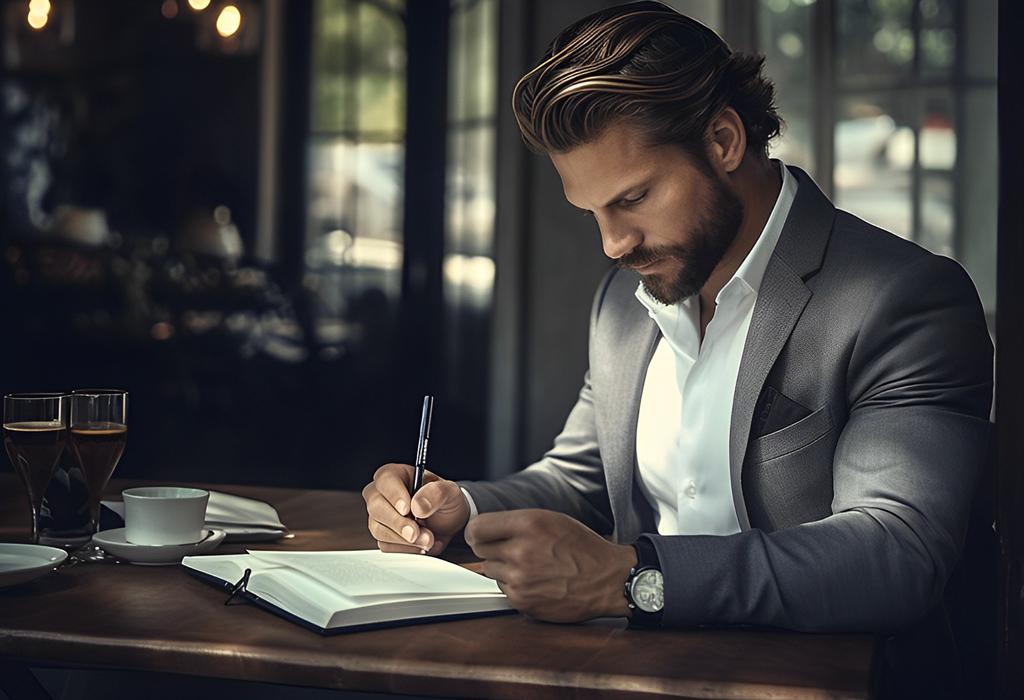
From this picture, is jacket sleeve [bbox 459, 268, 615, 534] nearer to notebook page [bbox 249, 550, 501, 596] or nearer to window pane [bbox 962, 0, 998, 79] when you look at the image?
notebook page [bbox 249, 550, 501, 596]

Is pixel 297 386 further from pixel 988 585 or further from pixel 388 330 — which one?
pixel 988 585

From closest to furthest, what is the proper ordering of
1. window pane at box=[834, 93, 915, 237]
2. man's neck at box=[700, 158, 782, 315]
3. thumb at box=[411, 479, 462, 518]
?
1. thumb at box=[411, 479, 462, 518]
2. man's neck at box=[700, 158, 782, 315]
3. window pane at box=[834, 93, 915, 237]

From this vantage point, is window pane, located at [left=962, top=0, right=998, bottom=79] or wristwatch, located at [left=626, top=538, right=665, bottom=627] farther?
window pane, located at [left=962, top=0, right=998, bottom=79]

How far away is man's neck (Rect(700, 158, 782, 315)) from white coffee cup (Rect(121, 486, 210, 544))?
82cm

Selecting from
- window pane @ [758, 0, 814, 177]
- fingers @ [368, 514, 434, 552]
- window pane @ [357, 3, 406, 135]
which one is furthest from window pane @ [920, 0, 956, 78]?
fingers @ [368, 514, 434, 552]

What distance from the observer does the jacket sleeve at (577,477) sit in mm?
1800

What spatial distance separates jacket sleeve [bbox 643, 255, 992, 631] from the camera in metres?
1.14

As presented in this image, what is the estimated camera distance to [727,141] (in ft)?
5.45

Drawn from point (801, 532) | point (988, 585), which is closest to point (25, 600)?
point (801, 532)

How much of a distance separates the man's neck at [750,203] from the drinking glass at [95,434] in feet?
2.85

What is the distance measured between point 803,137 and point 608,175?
277 centimetres

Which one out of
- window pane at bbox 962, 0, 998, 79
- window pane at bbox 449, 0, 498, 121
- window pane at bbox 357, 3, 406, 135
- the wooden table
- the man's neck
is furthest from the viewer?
window pane at bbox 357, 3, 406, 135

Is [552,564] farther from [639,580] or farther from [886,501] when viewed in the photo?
[886,501]

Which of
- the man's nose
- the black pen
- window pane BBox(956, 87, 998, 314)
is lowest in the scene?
the black pen
